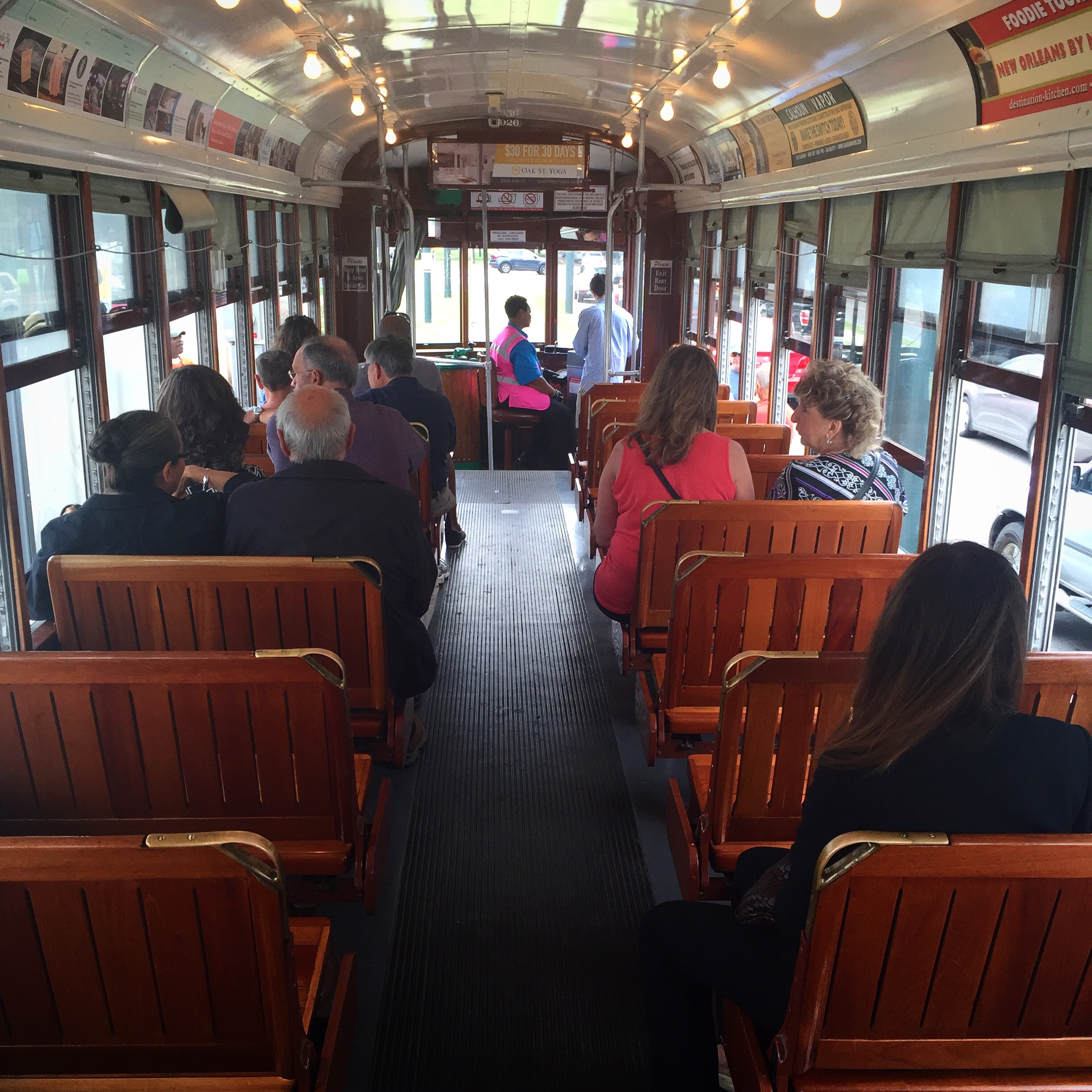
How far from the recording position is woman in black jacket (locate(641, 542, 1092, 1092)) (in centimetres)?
148

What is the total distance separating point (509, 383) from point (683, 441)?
21.1 feet

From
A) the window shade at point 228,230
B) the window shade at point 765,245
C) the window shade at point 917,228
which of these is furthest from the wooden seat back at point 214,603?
the window shade at point 765,245

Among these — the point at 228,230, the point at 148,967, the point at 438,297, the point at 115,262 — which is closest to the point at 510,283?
the point at 438,297

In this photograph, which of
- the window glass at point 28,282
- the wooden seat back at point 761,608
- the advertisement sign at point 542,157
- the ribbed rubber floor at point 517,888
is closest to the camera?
the ribbed rubber floor at point 517,888

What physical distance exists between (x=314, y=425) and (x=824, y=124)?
13.6 feet

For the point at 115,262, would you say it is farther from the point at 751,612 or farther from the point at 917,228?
the point at 917,228

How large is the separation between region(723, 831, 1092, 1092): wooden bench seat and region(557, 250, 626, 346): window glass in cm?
1111

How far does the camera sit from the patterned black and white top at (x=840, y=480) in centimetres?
338

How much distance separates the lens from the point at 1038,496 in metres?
3.68

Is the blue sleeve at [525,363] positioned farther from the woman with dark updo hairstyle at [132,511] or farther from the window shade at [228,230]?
the woman with dark updo hairstyle at [132,511]

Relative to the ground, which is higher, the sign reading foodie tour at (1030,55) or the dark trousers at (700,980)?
the sign reading foodie tour at (1030,55)

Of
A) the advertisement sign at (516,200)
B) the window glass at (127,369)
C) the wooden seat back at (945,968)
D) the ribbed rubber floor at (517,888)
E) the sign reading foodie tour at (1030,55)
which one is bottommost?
the ribbed rubber floor at (517,888)

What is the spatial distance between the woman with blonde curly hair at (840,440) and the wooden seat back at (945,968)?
2.05 metres

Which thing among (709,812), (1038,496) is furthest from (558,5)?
(709,812)
